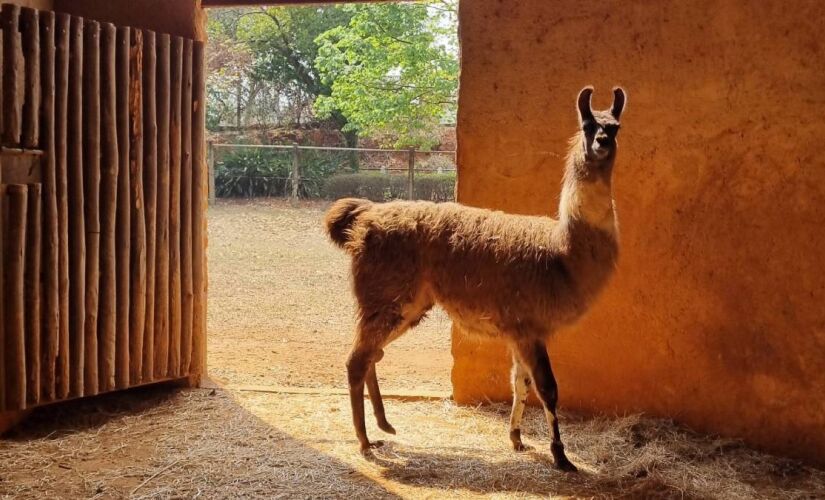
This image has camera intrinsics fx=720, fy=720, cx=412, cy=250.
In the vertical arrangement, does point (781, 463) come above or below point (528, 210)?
below

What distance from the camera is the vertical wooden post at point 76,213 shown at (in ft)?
16.4

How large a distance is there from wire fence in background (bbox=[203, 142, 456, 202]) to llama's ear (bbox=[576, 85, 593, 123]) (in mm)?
12116

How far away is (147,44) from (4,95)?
45.4 inches

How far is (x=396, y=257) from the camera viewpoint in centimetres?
467

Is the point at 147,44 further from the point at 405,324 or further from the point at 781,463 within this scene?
the point at 781,463

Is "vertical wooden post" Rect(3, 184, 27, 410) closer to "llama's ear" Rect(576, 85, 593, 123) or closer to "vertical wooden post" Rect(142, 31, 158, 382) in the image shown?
"vertical wooden post" Rect(142, 31, 158, 382)

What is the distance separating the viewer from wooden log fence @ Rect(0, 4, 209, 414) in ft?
15.5

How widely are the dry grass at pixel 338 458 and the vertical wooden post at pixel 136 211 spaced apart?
60 cm

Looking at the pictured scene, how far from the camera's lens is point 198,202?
586cm

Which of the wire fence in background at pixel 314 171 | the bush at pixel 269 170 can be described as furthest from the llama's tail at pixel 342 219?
the bush at pixel 269 170

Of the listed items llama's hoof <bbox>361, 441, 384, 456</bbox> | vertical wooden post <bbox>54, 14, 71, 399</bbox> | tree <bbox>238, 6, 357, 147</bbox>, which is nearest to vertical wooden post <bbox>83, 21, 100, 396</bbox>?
vertical wooden post <bbox>54, 14, 71, 399</bbox>

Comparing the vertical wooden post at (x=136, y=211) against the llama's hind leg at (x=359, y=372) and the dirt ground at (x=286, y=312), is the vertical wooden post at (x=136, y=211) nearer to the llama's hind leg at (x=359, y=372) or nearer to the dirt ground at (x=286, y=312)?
the dirt ground at (x=286, y=312)

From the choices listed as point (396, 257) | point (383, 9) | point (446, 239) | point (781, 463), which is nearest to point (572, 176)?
point (446, 239)

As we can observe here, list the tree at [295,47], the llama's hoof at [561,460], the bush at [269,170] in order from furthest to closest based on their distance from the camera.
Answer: the tree at [295,47]
the bush at [269,170]
the llama's hoof at [561,460]
